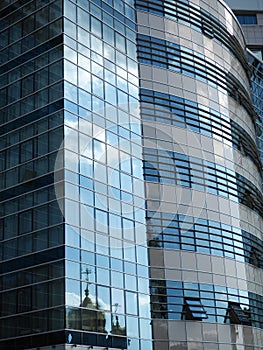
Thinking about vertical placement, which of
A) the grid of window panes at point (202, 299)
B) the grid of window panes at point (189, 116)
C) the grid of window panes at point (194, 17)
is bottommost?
the grid of window panes at point (202, 299)

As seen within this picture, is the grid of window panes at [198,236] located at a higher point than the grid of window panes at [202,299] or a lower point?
higher

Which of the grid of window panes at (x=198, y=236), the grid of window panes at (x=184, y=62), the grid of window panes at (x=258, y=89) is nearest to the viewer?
the grid of window panes at (x=198, y=236)

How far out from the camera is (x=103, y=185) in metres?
34.5

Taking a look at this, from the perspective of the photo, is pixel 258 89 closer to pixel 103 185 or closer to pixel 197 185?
pixel 197 185

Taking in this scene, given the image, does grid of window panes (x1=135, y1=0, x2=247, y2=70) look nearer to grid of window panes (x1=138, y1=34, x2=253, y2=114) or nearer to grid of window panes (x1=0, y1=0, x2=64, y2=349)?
grid of window panes (x1=138, y1=34, x2=253, y2=114)

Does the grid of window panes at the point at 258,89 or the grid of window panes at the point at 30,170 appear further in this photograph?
the grid of window panes at the point at 258,89

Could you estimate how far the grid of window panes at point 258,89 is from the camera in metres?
57.8

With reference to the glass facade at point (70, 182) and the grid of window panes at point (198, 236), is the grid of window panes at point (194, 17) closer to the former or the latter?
the glass facade at point (70, 182)

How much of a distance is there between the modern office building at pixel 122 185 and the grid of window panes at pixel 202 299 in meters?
0.10

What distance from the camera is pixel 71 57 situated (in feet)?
116

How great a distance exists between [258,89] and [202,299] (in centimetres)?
2784

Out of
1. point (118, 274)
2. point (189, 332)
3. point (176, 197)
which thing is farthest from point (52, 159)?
point (189, 332)

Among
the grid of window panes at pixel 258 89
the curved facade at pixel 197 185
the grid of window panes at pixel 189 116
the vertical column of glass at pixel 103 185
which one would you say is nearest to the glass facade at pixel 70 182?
the vertical column of glass at pixel 103 185

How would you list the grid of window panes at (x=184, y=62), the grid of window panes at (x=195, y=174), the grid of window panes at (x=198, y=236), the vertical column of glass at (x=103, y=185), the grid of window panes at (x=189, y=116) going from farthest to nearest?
1. the grid of window panes at (x=184, y=62)
2. the grid of window panes at (x=189, y=116)
3. the grid of window panes at (x=195, y=174)
4. the grid of window panes at (x=198, y=236)
5. the vertical column of glass at (x=103, y=185)
